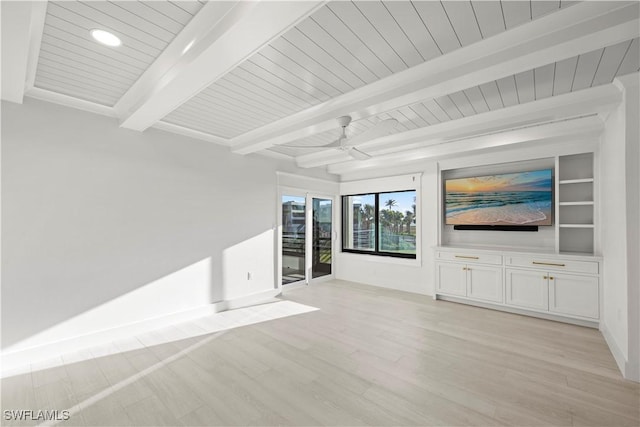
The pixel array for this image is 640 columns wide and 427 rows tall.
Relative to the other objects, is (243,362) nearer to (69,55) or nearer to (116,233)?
(116,233)

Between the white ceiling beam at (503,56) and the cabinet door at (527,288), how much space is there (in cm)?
307

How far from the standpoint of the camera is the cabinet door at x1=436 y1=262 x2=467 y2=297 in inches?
181

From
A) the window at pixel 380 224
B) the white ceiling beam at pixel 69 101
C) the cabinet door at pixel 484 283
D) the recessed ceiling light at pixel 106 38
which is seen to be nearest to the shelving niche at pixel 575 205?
the cabinet door at pixel 484 283

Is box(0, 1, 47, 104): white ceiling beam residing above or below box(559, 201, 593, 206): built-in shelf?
above

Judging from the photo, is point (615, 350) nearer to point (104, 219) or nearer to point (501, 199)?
point (501, 199)

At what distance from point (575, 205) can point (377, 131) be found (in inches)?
127

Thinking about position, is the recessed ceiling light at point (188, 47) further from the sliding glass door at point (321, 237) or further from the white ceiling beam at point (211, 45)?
the sliding glass door at point (321, 237)

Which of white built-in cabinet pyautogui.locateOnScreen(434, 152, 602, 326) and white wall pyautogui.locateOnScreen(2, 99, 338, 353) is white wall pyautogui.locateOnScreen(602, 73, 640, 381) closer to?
white built-in cabinet pyautogui.locateOnScreen(434, 152, 602, 326)

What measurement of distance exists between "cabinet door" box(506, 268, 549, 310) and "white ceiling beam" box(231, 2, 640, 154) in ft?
10.1

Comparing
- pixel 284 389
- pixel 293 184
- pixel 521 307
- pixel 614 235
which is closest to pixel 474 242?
pixel 521 307

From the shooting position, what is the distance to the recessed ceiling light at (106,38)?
1.92 metres

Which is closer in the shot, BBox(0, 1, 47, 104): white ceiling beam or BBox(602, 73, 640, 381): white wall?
BBox(0, 1, 47, 104): white ceiling beam

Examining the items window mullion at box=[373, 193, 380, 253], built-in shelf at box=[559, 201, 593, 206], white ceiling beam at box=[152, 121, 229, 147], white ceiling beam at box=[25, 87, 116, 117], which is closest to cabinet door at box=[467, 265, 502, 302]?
built-in shelf at box=[559, 201, 593, 206]

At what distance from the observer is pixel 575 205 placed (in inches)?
159
